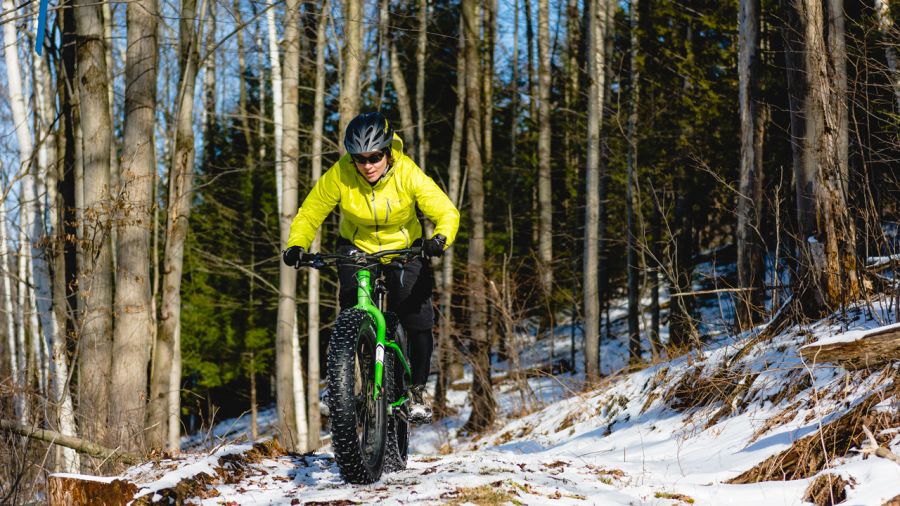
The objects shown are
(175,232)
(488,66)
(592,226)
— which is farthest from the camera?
(488,66)

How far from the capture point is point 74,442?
6.28 metres

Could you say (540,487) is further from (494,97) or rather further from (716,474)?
(494,97)

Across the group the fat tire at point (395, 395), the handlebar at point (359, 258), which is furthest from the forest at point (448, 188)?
the handlebar at point (359, 258)

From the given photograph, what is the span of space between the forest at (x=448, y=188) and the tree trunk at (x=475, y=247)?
0.25ft

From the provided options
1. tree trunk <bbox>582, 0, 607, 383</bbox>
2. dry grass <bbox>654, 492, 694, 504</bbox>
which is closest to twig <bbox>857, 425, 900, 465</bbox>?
dry grass <bbox>654, 492, 694, 504</bbox>

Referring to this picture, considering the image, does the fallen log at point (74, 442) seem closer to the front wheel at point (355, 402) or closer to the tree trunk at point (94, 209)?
the tree trunk at point (94, 209)

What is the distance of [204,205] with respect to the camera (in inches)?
1065

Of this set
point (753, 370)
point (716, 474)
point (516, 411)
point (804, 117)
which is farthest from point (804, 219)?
point (516, 411)

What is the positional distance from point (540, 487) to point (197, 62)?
940 cm

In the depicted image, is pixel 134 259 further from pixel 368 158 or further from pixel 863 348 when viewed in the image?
pixel 863 348

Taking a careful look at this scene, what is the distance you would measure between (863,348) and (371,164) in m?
3.21

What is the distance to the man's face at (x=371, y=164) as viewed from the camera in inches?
200

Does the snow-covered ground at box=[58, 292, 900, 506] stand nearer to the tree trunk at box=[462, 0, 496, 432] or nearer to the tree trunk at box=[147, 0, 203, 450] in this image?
the tree trunk at box=[147, 0, 203, 450]

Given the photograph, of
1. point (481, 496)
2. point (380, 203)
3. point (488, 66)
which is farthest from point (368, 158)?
point (488, 66)
